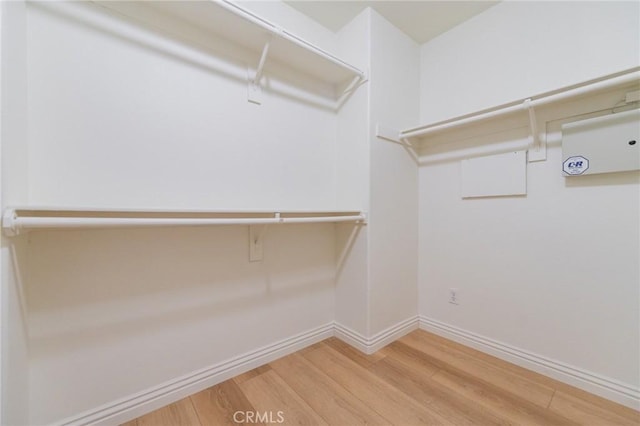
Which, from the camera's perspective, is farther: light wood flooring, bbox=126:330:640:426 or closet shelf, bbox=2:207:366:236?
light wood flooring, bbox=126:330:640:426

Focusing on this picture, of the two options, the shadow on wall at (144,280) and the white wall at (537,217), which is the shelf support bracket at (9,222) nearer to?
the shadow on wall at (144,280)

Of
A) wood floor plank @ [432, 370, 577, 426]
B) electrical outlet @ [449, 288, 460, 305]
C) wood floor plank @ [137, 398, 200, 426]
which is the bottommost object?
wood floor plank @ [432, 370, 577, 426]

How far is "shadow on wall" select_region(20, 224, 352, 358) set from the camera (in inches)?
37.1

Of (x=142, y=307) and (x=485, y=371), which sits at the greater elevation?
(x=142, y=307)

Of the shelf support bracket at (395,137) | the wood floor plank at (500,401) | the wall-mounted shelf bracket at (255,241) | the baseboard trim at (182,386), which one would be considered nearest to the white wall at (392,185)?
the shelf support bracket at (395,137)

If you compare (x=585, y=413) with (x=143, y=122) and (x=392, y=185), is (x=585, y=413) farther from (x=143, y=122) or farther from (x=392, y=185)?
(x=143, y=122)

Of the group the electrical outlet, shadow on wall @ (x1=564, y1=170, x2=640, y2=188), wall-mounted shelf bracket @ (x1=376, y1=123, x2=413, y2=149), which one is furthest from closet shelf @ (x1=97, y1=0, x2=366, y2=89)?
the electrical outlet

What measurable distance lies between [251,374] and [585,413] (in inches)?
61.4

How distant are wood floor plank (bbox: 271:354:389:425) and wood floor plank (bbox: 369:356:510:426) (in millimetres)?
247

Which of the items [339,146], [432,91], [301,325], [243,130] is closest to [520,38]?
[432,91]

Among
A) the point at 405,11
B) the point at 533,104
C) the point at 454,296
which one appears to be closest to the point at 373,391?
the point at 454,296

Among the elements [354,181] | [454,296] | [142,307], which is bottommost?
[454,296]

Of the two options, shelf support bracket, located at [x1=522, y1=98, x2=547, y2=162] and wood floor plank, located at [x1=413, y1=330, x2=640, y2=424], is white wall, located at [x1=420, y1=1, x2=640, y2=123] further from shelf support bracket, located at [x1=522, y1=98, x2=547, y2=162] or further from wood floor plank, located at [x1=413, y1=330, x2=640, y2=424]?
wood floor plank, located at [x1=413, y1=330, x2=640, y2=424]

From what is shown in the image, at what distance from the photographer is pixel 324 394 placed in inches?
48.0
